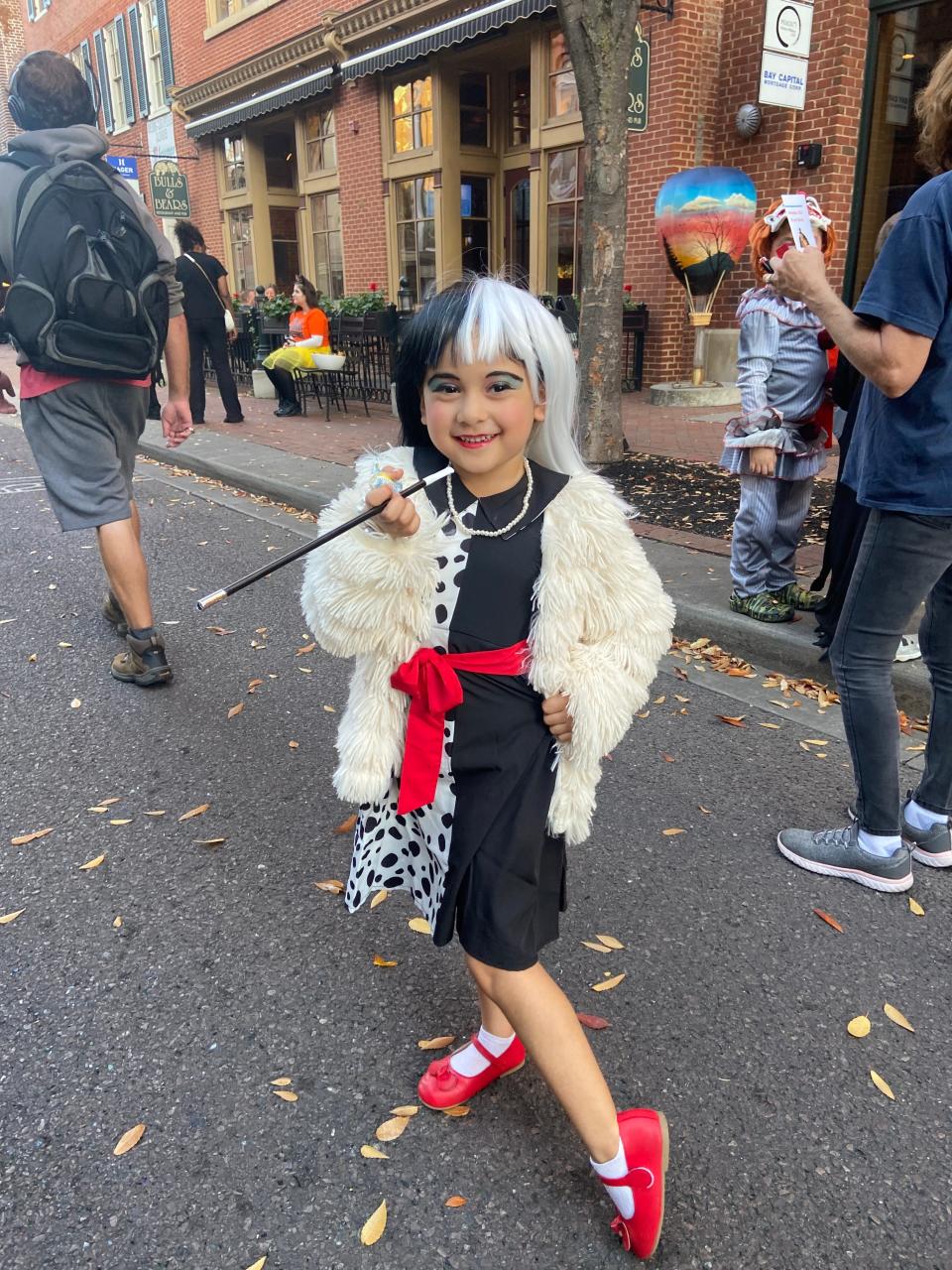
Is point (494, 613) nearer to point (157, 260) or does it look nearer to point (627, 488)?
point (157, 260)

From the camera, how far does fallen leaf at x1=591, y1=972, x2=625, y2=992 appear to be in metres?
2.27

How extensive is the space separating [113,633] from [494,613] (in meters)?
3.54

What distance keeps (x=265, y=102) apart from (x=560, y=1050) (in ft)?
58.5

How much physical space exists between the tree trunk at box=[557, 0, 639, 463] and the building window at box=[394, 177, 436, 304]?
25.0 feet

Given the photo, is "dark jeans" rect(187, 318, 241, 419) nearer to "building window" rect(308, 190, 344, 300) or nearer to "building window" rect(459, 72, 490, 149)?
"building window" rect(459, 72, 490, 149)

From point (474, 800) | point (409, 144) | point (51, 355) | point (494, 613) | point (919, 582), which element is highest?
point (409, 144)

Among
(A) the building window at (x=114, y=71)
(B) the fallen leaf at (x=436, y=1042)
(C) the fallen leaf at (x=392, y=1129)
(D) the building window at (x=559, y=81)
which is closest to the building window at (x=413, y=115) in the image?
(D) the building window at (x=559, y=81)

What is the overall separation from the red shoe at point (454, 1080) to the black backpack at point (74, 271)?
294 centimetres

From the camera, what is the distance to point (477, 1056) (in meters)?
1.96

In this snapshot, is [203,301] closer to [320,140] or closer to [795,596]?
[320,140]

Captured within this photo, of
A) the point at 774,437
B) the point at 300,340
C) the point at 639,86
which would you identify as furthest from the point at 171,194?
the point at 774,437

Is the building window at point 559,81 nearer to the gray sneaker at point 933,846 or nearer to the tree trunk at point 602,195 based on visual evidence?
the tree trunk at point 602,195

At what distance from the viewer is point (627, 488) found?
22.2 feet

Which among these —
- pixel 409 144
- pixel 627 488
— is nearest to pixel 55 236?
pixel 627 488
